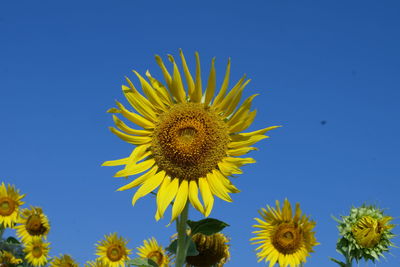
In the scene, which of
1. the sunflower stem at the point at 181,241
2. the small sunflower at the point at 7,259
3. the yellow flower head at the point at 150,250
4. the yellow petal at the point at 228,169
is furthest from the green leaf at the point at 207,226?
the small sunflower at the point at 7,259

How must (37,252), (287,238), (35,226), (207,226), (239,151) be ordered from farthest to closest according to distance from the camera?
(35,226) < (37,252) < (287,238) < (239,151) < (207,226)

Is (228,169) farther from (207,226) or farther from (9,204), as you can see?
A: (9,204)

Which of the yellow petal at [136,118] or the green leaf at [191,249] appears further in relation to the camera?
the yellow petal at [136,118]

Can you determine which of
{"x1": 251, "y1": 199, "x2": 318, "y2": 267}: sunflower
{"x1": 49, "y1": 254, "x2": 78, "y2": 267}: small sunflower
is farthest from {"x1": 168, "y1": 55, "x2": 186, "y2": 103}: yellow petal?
{"x1": 49, "y1": 254, "x2": 78, "y2": 267}: small sunflower

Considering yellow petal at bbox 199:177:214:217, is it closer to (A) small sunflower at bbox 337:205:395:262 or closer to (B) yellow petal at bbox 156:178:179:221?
(B) yellow petal at bbox 156:178:179:221

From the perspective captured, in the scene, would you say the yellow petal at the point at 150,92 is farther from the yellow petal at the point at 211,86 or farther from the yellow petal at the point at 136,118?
the yellow petal at the point at 211,86

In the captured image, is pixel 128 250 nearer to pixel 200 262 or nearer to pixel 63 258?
pixel 63 258

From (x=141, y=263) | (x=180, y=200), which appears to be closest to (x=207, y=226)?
(x=180, y=200)
